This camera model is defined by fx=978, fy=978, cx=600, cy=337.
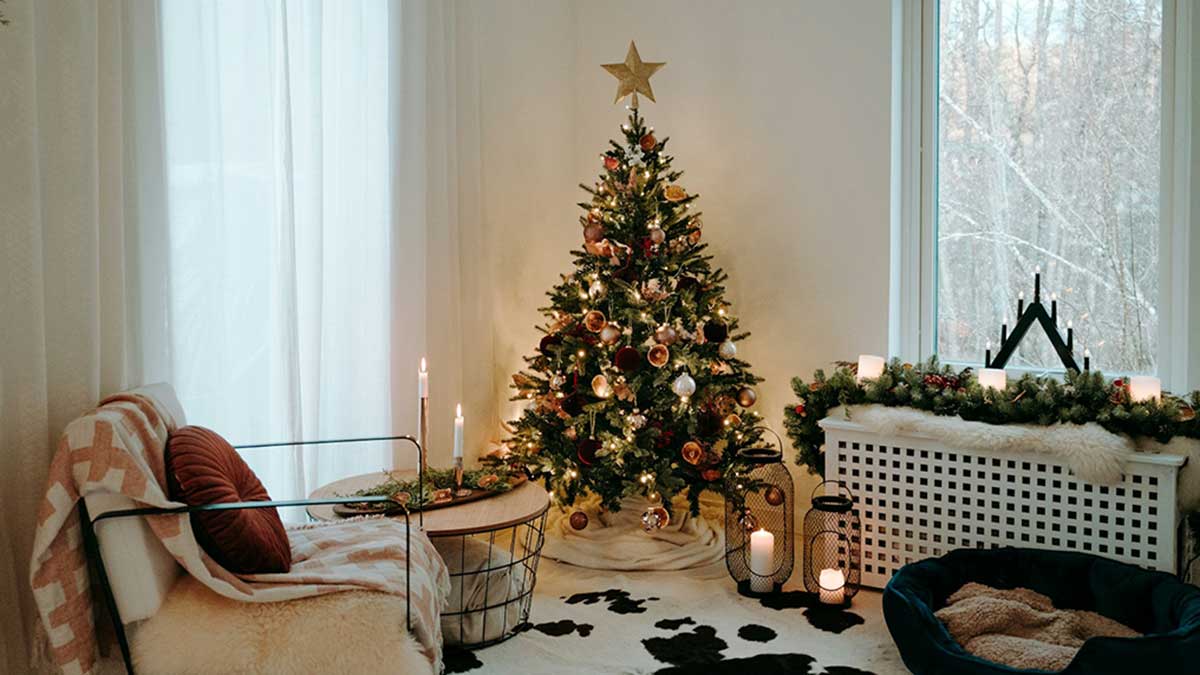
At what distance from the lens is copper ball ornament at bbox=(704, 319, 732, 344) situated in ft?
12.2

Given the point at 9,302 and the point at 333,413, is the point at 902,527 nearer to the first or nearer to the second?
the point at 333,413

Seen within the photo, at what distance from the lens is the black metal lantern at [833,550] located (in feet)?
10.8

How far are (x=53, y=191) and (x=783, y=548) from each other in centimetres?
254

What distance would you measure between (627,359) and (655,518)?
2.06 ft

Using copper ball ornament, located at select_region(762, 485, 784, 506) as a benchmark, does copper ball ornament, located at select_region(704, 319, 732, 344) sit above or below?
above

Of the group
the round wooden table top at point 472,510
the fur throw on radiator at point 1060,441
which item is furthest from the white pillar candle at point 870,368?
the round wooden table top at point 472,510

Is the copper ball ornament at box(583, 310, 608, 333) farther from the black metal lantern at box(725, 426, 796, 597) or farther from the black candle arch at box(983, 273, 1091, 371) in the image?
the black candle arch at box(983, 273, 1091, 371)

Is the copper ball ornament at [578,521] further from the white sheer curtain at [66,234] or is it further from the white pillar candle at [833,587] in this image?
the white sheer curtain at [66,234]

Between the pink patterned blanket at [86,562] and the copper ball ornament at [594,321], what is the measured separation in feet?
5.10

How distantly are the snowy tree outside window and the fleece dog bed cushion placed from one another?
1.03 m

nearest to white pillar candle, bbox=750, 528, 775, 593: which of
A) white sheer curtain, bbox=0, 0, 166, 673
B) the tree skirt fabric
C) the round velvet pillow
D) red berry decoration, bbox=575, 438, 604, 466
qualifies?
the tree skirt fabric

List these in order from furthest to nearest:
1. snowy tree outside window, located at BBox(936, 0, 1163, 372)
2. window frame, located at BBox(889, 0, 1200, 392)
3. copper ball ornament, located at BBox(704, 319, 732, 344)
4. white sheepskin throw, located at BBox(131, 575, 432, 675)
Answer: window frame, located at BBox(889, 0, 1200, 392) → copper ball ornament, located at BBox(704, 319, 732, 344) → snowy tree outside window, located at BBox(936, 0, 1163, 372) → white sheepskin throw, located at BBox(131, 575, 432, 675)

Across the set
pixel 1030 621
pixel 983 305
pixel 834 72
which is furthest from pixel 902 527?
pixel 834 72

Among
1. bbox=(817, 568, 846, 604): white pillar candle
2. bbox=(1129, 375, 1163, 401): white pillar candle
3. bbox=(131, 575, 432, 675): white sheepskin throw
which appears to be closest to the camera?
bbox=(131, 575, 432, 675): white sheepskin throw
